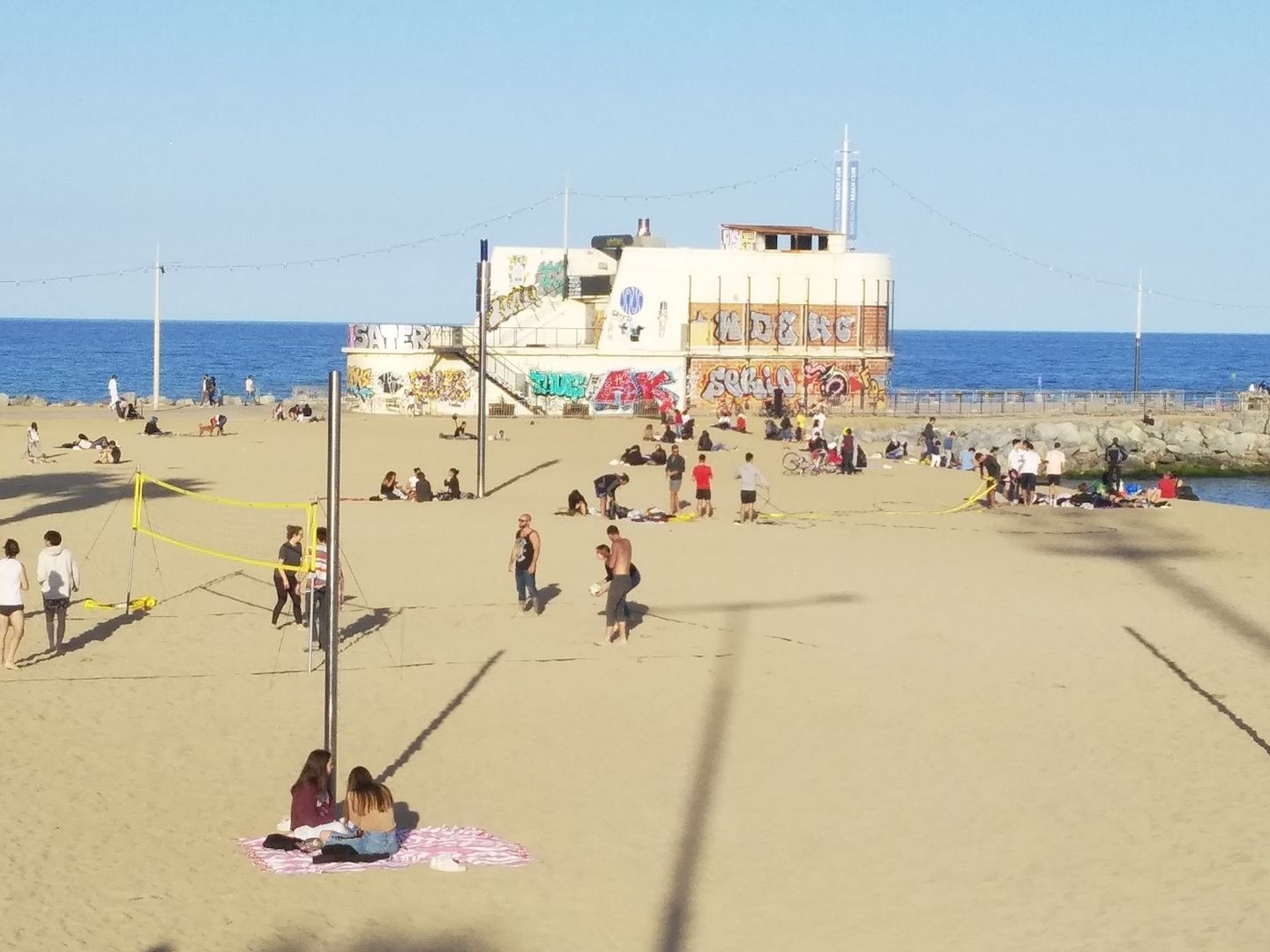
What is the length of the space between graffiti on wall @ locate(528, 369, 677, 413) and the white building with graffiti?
0.14 ft

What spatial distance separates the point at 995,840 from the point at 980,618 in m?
8.92

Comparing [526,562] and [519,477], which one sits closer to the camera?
[526,562]

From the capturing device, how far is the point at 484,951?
388 inches

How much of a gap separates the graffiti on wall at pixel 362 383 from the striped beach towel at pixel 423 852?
42.3 metres

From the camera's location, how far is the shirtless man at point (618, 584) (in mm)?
18578

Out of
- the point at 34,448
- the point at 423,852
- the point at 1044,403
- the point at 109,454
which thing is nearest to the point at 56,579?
the point at 423,852

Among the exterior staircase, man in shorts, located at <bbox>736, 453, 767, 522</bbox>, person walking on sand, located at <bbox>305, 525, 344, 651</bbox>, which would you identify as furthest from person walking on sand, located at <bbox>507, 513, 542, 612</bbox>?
the exterior staircase

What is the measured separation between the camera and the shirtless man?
18.6m

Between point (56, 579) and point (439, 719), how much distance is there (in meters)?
5.12

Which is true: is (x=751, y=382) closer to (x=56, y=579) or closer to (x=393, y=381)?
(x=393, y=381)

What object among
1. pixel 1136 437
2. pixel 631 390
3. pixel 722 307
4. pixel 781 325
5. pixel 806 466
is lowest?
pixel 806 466

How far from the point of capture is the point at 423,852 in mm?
11633

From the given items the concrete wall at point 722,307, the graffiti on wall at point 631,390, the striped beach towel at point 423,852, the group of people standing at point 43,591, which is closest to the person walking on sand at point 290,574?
the group of people standing at point 43,591

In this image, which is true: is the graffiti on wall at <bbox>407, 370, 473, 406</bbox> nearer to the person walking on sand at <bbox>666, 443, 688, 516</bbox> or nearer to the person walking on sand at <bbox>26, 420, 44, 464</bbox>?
the person walking on sand at <bbox>26, 420, 44, 464</bbox>
